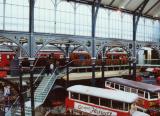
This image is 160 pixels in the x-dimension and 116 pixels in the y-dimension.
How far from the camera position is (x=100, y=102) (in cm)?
1991

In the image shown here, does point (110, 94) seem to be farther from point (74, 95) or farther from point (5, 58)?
point (5, 58)

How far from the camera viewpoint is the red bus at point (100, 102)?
735 inches

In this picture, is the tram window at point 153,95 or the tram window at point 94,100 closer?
the tram window at point 94,100

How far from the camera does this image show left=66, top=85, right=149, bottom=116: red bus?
18664 millimetres

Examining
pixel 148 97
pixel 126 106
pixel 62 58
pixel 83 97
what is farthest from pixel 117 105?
pixel 62 58

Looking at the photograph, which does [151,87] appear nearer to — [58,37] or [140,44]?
[58,37]

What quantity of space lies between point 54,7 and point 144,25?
1588cm

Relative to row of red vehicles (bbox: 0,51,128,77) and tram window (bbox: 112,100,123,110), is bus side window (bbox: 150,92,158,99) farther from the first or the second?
row of red vehicles (bbox: 0,51,128,77)

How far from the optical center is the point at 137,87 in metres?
23.2

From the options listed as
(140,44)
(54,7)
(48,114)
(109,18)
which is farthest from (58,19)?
(140,44)

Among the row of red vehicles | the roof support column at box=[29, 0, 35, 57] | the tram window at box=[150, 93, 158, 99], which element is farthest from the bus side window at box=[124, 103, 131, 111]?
the row of red vehicles

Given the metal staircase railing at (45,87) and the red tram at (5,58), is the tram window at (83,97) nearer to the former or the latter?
the metal staircase railing at (45,87)

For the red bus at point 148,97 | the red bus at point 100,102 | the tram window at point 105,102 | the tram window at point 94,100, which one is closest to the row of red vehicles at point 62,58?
the red bus at point 100,102

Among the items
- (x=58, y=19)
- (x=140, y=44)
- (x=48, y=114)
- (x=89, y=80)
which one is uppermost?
(x=58, y=19)
